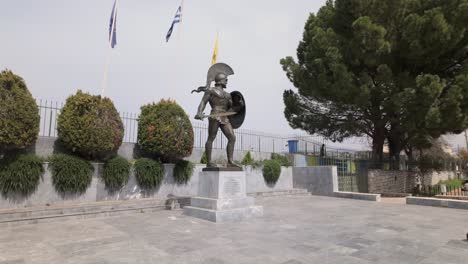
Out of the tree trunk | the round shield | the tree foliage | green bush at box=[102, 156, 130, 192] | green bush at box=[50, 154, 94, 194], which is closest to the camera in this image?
the round shield

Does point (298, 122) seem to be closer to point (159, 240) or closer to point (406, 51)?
point (406, 51)

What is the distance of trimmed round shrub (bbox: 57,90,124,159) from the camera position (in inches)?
339

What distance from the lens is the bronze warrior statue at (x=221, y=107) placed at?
766 centimetres

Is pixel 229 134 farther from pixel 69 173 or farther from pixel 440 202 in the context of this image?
pixel 440 202

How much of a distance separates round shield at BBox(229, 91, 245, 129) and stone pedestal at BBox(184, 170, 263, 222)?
1.44 meters

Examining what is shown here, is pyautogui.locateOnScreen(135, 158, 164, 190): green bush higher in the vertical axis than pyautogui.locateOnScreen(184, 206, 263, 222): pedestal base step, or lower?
higher

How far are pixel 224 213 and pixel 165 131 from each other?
4.69 metres

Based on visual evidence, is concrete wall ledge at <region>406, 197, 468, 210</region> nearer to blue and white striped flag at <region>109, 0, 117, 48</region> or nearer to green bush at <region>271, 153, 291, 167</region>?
green bush at <region>271, 153, 291, 167</region>

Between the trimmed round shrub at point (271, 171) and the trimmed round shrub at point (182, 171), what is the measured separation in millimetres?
4105

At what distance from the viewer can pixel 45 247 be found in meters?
4.39

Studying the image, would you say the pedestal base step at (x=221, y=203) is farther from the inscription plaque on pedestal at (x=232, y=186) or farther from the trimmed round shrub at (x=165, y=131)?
the trimmed round shrub at (x=165, y=131)

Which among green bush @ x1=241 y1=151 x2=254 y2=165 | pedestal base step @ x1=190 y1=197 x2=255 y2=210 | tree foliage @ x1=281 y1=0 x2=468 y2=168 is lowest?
pedestal base step @ x1=190 y1=197 x2=255 y2=210

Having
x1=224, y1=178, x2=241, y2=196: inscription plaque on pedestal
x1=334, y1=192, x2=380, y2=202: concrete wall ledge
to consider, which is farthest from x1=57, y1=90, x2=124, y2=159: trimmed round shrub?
x1=334, y1=192, x2=380, y2=202: concrete wall ledge

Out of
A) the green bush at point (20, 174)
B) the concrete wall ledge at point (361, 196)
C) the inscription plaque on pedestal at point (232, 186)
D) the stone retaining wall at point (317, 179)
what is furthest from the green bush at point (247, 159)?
the green bush at point (20, 174)
